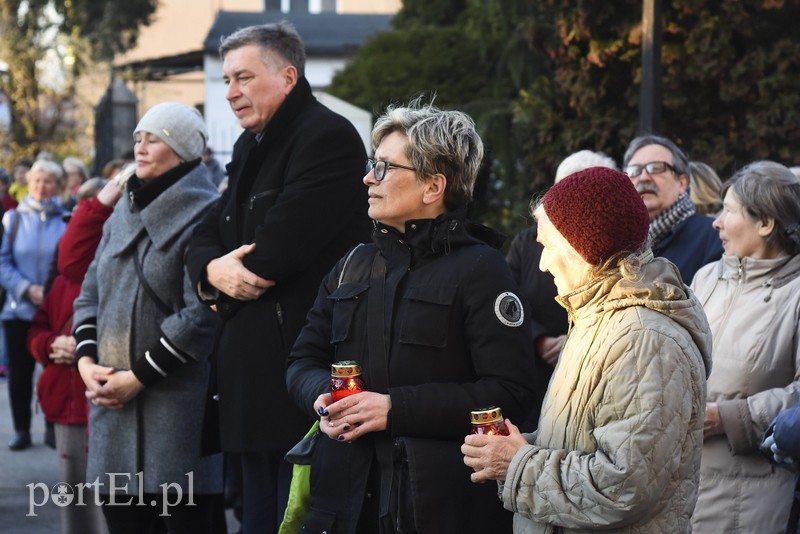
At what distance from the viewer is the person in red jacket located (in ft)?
18.0

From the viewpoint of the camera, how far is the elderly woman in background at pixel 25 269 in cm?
902

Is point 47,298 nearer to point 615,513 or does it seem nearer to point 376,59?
point 615,513

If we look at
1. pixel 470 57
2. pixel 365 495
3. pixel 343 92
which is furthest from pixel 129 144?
pixel 365 495

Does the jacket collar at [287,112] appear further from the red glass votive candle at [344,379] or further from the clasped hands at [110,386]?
the red glass votive candle at [344,379]

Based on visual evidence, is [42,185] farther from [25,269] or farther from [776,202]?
[776,202]

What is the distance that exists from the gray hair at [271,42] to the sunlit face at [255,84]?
20 millimetres

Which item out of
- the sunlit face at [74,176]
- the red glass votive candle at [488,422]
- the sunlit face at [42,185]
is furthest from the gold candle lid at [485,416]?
the sunlit face at [74,176]

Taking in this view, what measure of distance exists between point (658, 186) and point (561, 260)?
8.35 feet

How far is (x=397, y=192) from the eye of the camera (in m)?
3.60

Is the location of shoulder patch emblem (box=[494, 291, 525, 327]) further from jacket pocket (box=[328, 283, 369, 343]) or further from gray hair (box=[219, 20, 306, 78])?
gray hair (box=[219, 20, 306, 78])

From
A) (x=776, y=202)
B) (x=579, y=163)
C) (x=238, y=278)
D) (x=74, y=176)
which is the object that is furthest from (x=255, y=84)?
(x=74, y=176)

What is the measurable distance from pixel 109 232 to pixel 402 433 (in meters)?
2.39

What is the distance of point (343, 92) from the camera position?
14.5 metres

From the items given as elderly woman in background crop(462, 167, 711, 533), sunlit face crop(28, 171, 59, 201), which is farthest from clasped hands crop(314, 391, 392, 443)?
sunlit face crop(28, 171, 59, 201)
